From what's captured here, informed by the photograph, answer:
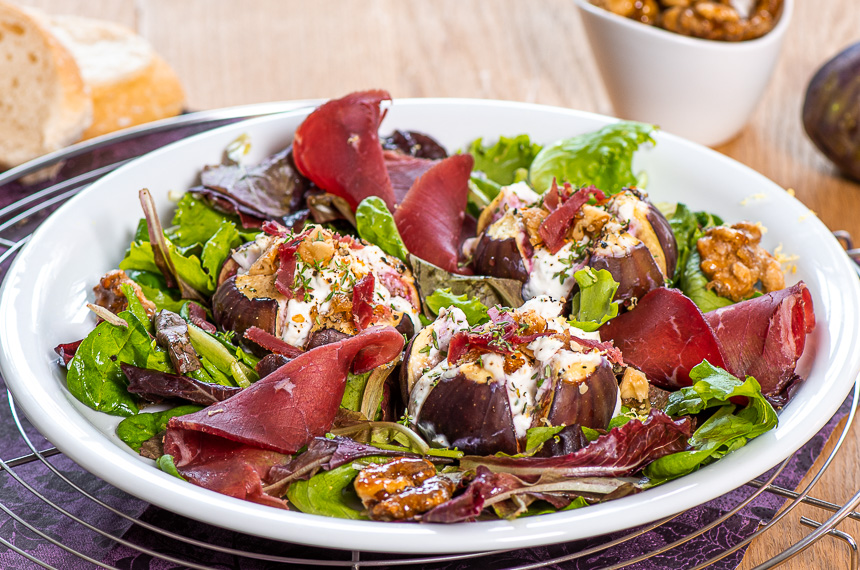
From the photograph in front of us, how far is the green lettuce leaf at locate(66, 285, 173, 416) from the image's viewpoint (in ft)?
7.33

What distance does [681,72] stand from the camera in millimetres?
4066

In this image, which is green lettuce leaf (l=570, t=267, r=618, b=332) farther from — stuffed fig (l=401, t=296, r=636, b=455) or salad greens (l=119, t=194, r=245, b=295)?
salad greens (l=119, t=194, r=245, b=295)

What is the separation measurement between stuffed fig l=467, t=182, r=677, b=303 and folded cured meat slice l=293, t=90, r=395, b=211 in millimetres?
546

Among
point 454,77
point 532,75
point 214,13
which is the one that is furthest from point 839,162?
point 214,13

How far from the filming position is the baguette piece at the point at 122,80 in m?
4.12

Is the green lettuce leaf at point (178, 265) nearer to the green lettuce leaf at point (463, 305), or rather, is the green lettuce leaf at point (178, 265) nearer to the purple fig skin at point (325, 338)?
the purple fig skin at point (325, 338)

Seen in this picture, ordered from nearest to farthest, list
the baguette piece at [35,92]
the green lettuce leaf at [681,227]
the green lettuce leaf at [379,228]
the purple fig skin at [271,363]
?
the purple fig skin at [271,363] → the green lettuce leaf at [379,228] → the green lettuce leaf at [681,227] → the baguette piece at [35,92]

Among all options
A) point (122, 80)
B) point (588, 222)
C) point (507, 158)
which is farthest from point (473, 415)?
point (122, 80)

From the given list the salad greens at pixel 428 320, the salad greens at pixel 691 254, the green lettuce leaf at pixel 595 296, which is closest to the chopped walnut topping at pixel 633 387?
the salad greens at pixel 428 320

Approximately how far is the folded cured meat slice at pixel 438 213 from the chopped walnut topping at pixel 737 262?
2.88 ft

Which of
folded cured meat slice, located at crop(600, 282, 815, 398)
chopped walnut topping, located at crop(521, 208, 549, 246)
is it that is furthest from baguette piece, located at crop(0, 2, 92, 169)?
folded cured meat slice, located at crop(600, 282, 815, 398)

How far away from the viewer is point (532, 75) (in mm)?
5277

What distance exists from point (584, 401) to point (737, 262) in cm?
103

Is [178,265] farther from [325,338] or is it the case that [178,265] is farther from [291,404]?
[291,404]
